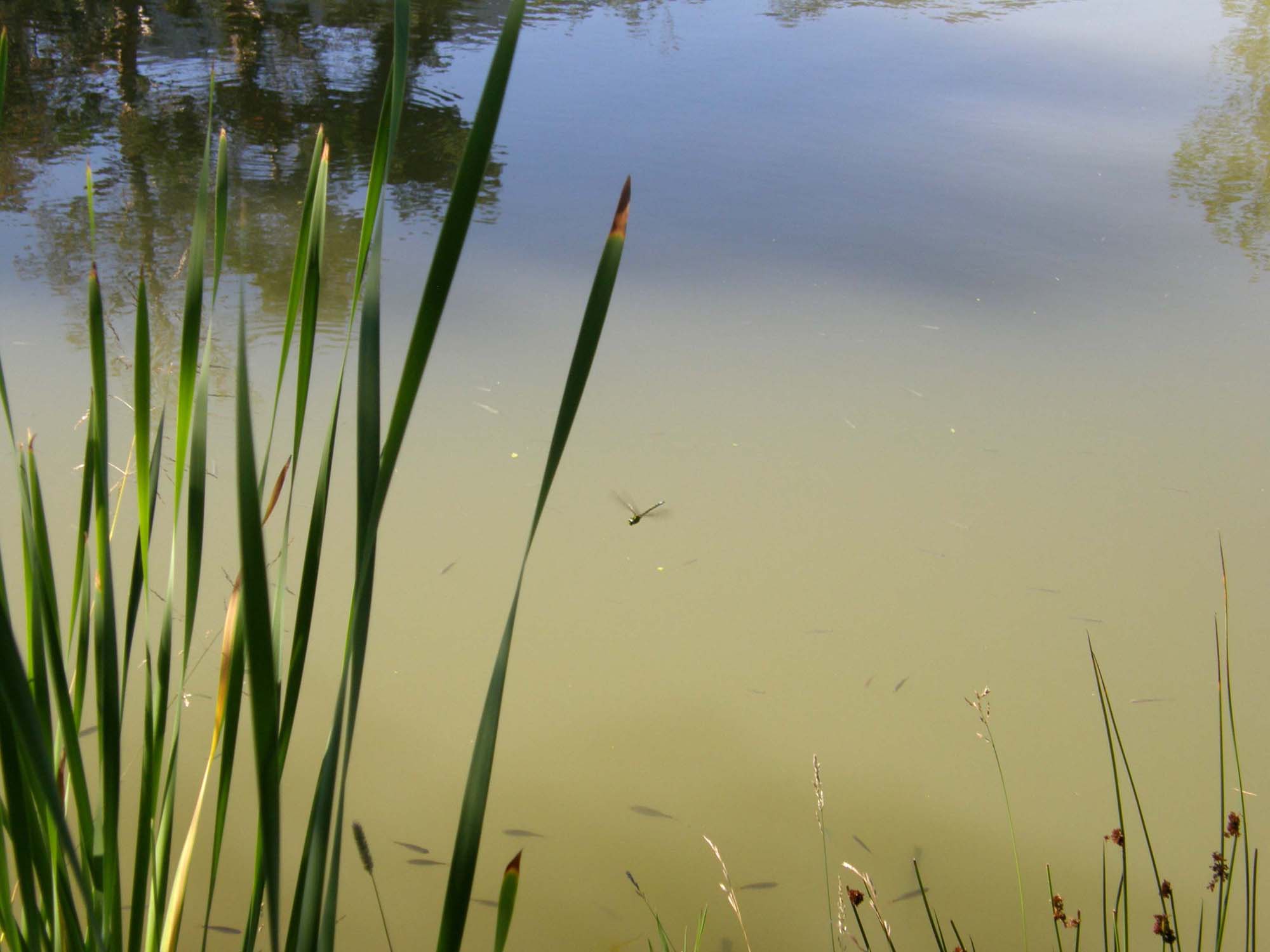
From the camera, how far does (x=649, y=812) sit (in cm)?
119

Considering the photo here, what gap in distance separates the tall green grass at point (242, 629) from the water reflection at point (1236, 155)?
242 cm

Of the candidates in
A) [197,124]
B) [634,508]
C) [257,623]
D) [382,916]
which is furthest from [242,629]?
[197,124]

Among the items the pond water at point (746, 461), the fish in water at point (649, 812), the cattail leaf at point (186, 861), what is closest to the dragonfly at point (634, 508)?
the pond water at point (746, 461)

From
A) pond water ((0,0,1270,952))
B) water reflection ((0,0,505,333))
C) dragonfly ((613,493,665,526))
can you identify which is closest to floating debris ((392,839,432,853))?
pond water ((0,0,1270,952))

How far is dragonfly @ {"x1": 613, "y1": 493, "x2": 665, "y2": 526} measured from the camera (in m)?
1.58

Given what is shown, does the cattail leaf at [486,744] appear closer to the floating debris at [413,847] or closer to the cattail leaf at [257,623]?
the cattail leaf at [257,623]

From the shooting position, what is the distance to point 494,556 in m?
1.50

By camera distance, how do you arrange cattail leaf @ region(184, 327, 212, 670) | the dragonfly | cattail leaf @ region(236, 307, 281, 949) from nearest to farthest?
cattail leaf @ region(236, 307, 281, 949) < cattail leaf @ region(184, 327, 212, 670) < the dragonfly

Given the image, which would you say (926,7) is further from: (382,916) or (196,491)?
(196,491)

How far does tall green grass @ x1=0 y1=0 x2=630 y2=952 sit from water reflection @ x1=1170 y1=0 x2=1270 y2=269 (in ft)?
7.93

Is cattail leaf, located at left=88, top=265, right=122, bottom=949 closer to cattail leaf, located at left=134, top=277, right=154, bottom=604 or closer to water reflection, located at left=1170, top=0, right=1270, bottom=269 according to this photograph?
cattail leaf, located at left=134, top=277, right=154, bottom=604

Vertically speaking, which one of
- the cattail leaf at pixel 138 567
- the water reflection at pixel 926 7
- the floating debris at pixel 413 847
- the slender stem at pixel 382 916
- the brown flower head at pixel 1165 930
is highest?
the water reflection at pixel 926 7

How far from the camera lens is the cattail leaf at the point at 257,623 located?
0.39m

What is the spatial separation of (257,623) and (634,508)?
1212 millimetres
